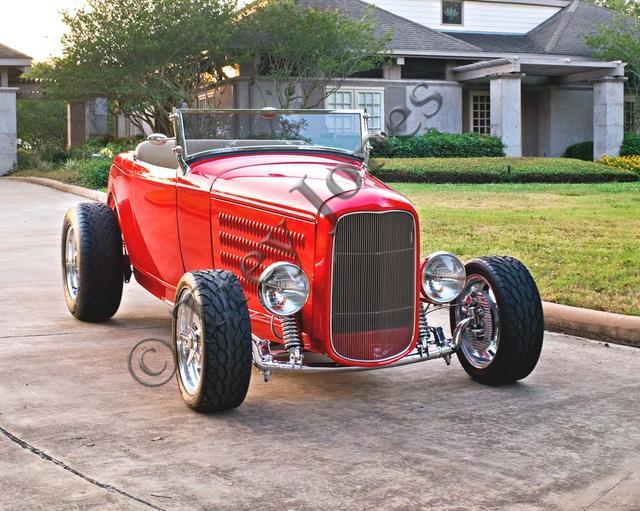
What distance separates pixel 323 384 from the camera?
19.7ft

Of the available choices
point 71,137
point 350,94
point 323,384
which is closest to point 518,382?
point 323,384

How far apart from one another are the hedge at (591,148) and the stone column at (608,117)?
34 centimetres

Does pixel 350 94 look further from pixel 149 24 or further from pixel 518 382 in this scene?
pixel 518 382

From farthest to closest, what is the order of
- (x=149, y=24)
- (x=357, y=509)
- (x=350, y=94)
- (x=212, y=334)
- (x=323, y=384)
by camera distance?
(x=350, y=94) < (x=149, y=24) < (x=323, y=384) < (x=212, y=334) < (x=357, y=509)

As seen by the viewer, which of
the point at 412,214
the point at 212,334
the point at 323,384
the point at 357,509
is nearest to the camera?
the point at 357,509

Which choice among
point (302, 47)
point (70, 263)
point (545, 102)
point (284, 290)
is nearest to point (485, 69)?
point (545, 102)

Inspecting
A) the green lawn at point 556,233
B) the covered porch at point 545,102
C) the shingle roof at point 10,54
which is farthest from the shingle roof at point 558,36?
the green lawn at point 556,233

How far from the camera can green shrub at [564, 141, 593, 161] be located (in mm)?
34625

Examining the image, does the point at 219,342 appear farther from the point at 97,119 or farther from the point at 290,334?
the point at 97,119

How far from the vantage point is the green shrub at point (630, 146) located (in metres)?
33.5

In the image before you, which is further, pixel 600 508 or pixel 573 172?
pixel 573 172

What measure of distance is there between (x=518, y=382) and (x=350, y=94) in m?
27.6

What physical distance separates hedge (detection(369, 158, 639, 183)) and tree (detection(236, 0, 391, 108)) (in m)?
5.09

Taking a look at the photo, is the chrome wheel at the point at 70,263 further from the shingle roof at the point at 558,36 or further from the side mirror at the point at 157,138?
the shingle roof at the point at 558,36
